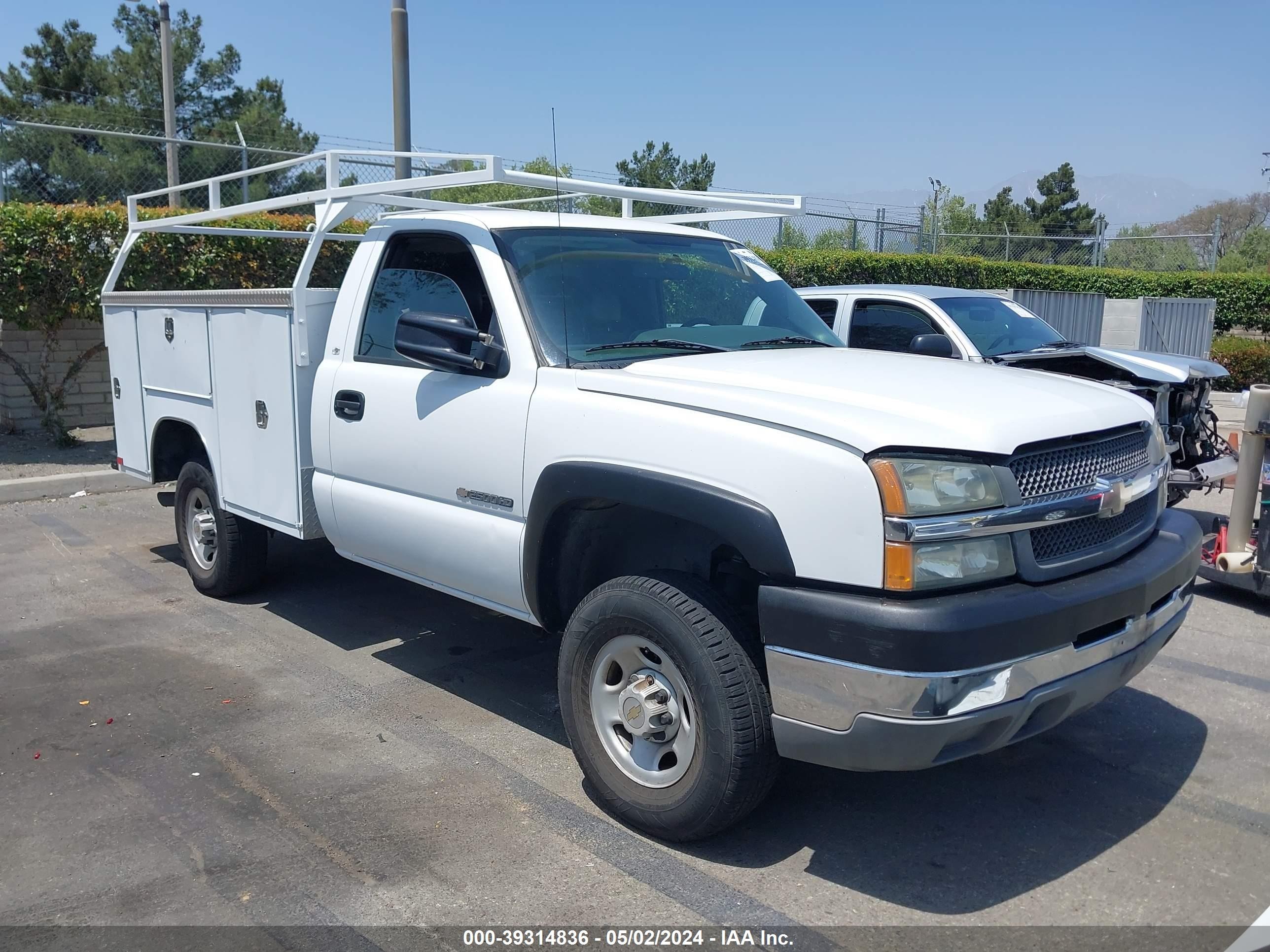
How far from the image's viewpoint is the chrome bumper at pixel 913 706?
2.93 meters

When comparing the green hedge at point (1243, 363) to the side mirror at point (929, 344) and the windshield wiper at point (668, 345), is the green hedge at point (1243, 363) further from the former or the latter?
the windshield wiper at point (668, 345)

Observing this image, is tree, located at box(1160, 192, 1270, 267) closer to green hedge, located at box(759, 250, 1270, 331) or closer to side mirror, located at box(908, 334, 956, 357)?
green hedge, located at box(759, 250, 1270, 331)

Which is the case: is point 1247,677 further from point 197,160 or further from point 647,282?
point 197,160

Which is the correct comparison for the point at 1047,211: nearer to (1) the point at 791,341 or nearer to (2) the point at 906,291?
(2) the point at 906,291

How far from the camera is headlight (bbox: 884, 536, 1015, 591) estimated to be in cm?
294

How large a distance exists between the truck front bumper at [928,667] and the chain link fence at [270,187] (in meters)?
2.57

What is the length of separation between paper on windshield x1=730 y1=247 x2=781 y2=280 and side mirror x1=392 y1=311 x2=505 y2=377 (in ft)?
4.94

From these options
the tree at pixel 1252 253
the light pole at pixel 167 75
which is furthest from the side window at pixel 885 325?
the tree at pixel 1252 253

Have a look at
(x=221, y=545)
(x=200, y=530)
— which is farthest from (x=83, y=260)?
(x=221, y=545)

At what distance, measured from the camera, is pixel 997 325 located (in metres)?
8.67

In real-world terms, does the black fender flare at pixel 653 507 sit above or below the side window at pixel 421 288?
below

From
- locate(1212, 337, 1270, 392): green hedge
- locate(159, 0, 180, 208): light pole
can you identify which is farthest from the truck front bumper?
locate(1212, 337, 1270, 392): green hedge

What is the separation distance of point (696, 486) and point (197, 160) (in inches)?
558

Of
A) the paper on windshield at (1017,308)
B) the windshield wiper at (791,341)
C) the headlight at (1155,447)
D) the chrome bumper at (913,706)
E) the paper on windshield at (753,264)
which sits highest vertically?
the paper on windshield at (753,264)
